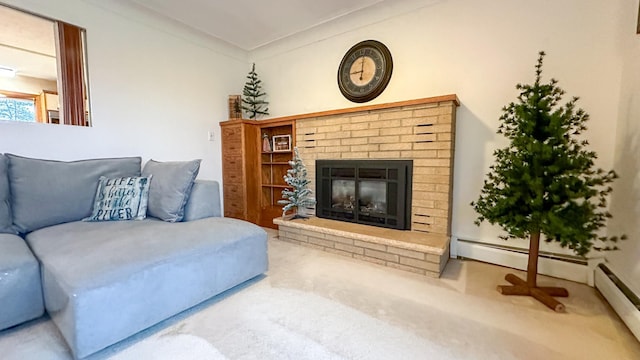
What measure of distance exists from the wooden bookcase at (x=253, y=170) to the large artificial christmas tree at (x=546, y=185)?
230 cm

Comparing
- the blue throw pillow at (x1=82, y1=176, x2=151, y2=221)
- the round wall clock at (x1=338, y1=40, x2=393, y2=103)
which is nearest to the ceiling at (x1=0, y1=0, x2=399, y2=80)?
the round wall clock at (x1=338, y1=40, x2=393, y2=103)

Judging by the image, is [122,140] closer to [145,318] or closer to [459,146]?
[145,318]

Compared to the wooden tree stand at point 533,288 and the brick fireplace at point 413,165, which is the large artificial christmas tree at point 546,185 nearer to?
the wooden tree stand at point 533,288

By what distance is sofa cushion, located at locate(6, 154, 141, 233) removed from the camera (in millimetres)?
1886

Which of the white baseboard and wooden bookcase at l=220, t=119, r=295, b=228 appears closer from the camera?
the white baseboard

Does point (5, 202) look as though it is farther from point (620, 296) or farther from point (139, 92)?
point (620, 296)

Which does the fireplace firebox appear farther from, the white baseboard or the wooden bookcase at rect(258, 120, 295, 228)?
the wooden bookcase at rect(258, 120, 295, 228)

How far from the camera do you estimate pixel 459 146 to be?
96.3 inches

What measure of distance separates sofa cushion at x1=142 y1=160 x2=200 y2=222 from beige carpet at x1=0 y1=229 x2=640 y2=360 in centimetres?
82

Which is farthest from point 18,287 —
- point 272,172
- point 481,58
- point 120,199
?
point 481,58

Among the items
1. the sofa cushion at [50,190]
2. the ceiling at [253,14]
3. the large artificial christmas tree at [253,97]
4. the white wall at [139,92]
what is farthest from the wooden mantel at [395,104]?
the sofa cushion at [50,190]

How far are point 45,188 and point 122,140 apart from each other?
0.91 metres

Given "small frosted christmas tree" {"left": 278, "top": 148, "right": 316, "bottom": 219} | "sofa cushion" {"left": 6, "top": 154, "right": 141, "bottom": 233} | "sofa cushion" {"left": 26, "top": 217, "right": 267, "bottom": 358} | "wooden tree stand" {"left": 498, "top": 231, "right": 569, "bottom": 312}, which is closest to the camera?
"sofa cushion" {"left": 26, "top": 217, "right": 267, "bottom": 358}

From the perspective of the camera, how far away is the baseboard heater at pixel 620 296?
4.40 ft
